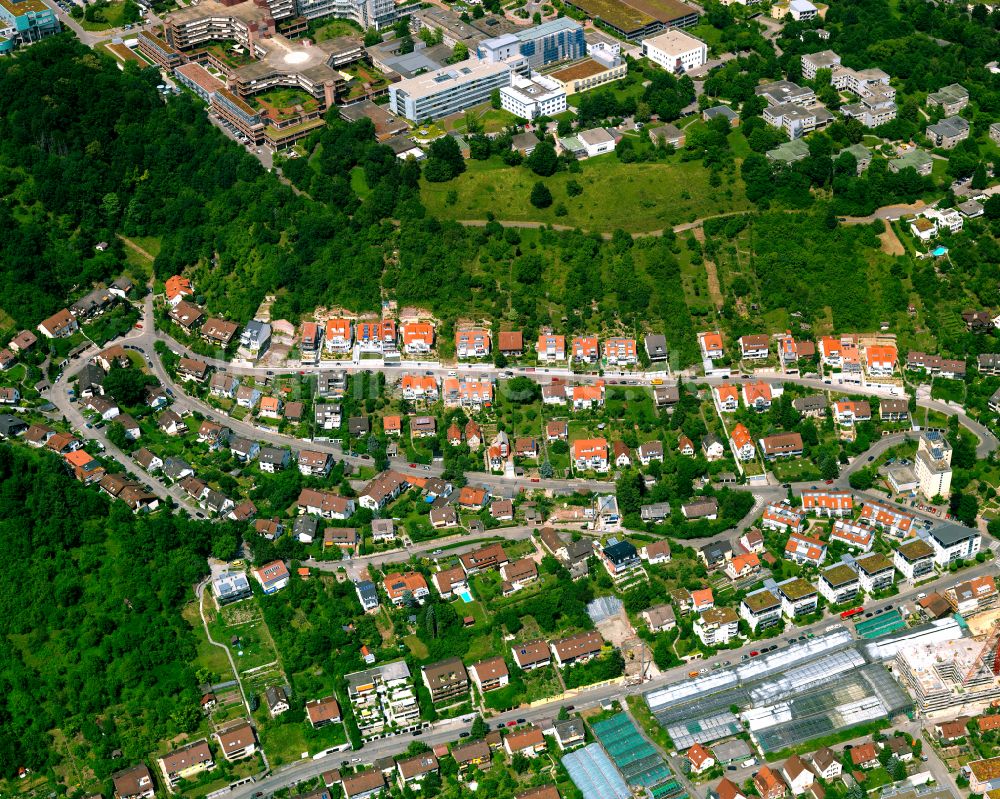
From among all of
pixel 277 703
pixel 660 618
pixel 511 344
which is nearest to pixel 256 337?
pixel 511 344

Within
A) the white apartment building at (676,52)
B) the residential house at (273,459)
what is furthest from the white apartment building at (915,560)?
the white apartment building at (676,52)

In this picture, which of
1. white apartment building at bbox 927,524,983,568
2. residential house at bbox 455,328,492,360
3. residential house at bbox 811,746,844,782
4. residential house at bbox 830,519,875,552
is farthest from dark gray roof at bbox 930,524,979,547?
residential house at bbox 455,328,492,360

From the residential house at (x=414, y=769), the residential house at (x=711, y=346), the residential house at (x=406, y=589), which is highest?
the residential house at (x=711, y=346)

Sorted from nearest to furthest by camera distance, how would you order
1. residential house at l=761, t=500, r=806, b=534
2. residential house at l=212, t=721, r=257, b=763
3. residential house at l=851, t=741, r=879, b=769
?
1. residential house at l=851, t=741, r=879, b=769
2. residential house at l=212, t=721, r=257, b=763
3. residential house at l=761, t=500, r=806, b=534

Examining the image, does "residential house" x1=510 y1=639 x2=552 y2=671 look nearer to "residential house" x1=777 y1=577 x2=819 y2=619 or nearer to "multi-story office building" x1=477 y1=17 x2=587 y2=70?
"residential house" x1=777 y1=577 x2=819 y2=619

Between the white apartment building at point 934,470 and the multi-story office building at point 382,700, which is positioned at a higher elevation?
the white apartment building at point 934,470

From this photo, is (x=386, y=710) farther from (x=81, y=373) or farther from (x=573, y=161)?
(x=573, y=161)

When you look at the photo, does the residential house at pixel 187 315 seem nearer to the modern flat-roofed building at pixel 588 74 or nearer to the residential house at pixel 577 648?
the modern flat-roofed building at pixel 588 74
